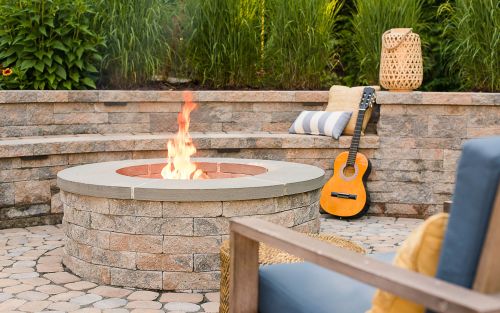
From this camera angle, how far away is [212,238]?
12.7 feet

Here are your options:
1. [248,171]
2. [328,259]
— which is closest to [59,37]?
[248,171]

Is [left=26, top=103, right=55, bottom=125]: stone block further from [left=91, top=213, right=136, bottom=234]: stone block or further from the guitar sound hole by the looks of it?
the guitar sound hole

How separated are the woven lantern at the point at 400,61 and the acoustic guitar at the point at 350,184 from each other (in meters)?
0.28

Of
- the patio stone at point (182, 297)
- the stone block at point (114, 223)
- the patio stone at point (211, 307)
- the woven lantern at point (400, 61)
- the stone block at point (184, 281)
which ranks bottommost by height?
the patio stone at point (182, 297)

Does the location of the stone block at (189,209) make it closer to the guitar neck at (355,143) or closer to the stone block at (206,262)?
the stone block at (206,262)

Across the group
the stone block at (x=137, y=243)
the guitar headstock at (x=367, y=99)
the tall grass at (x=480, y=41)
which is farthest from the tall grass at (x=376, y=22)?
the stone block at (x=137, y=243)

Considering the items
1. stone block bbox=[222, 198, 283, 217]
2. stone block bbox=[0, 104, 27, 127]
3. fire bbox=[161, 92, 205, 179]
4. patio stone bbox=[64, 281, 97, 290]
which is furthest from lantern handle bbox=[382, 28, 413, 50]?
patio stone bbox=[64, 281, 97, 290]

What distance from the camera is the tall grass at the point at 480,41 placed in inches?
245

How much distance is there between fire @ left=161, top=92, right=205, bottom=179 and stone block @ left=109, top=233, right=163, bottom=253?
0.80 m

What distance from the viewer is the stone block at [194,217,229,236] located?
3.86m

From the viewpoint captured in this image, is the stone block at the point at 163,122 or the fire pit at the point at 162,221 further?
the stone block at the point at 163,122

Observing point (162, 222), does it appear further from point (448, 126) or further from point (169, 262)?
point (448, 126)

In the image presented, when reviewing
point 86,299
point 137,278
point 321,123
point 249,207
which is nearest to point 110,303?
point 86,299

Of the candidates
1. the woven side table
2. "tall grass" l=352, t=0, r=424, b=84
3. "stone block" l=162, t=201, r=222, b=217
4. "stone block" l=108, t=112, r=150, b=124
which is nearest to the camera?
the woven side table
